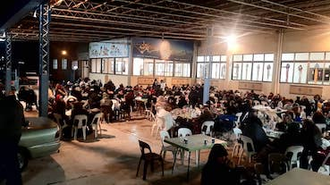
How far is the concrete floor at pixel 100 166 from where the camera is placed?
17.7 feet

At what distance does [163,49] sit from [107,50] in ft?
16.4

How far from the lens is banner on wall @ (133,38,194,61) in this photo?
19.5 meters

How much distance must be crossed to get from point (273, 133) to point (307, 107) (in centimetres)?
568

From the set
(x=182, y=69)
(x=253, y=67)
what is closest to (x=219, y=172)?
(x=253, y=67)

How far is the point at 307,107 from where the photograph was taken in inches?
454

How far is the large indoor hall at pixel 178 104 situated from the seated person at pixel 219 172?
1 cm

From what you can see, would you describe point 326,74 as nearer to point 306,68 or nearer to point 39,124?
point 306,68

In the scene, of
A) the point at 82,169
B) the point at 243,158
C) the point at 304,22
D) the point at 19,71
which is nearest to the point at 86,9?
the point at 82,169

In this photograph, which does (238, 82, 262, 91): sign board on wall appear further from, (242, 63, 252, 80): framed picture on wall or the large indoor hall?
(242, 63, 252, 80): framed picture on wall

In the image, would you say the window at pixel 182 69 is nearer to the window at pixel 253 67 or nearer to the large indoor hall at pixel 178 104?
the large indoor hall at pixel 178 104

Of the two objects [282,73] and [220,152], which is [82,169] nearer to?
[220,152]

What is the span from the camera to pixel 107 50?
22859mm

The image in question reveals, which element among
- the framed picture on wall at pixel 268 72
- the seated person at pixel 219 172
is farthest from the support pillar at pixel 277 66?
the seated person at pixel 219 172

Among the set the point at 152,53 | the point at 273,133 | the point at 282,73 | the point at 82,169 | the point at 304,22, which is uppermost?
the point at 304,22
